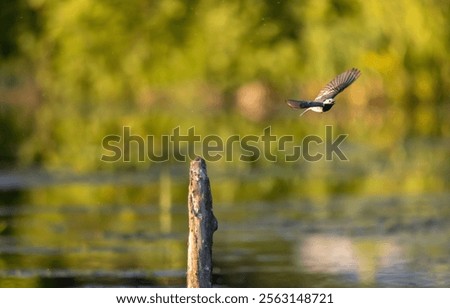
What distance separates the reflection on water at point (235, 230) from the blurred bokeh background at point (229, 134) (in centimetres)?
4

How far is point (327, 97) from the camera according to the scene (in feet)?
39.8

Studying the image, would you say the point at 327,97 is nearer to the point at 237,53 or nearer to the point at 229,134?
the point at 229,134

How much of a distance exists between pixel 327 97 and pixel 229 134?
22394 mm

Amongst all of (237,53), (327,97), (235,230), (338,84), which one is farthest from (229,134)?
(327,97)

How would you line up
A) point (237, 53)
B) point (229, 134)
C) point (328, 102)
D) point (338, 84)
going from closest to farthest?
point (328, 102)
point (338, 84)
point (229, 134)
point (237, 53)

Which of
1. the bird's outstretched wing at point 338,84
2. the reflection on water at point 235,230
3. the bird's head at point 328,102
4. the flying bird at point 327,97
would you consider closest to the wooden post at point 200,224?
the flying bird at point 327,97

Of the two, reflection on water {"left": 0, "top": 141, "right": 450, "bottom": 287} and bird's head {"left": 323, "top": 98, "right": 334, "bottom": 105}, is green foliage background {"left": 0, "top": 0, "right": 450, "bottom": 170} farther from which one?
bird's head {"left": 323, "top": 98, "right": 334, "bottom": 105}

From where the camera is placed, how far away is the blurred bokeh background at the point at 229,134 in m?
17.0

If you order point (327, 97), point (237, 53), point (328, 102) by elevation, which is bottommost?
point (328, 102)

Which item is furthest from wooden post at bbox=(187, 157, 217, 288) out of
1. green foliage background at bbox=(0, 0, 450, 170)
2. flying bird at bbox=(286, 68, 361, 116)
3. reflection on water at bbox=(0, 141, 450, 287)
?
green foliage background at bbox=(0, 0, 450, 170)

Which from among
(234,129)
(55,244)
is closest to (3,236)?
(55,244)

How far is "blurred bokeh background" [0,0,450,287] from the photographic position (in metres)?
17.0

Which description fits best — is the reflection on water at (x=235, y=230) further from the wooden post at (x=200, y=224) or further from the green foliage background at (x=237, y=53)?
the green foliage background at (x=237, y=53)
